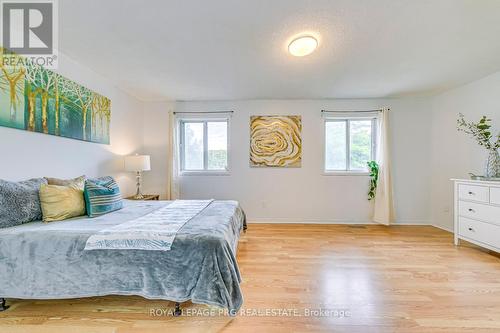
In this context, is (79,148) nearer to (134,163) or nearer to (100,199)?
(134,163)

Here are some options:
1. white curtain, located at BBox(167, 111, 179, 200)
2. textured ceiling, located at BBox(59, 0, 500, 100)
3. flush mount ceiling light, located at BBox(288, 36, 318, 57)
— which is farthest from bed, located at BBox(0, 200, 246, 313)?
white curtain, located at BBox(167, 111, 179, 200)

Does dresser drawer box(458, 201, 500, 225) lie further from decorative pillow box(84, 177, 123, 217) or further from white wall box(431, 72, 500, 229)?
decorative pillow box(84, 177, 123, 217)

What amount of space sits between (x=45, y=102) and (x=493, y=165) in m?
5.10

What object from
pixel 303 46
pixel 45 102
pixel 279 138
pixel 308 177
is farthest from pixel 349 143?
pixel 45 102

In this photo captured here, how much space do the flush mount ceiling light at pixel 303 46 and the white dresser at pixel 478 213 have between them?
2.54 meters

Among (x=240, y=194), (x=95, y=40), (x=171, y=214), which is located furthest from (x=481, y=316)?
(x=95, y=40)

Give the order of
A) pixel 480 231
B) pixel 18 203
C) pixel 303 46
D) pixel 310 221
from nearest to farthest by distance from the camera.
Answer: pixel 18 203 → pixel 303 46 → pixel 480 231 → pixel 310 221

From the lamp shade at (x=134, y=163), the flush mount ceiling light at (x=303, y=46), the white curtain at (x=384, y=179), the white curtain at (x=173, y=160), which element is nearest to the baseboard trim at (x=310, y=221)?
the white curtain at (x=384, y=179)

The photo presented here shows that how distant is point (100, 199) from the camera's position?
7.25 ft

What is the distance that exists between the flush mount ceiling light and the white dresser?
2.54m

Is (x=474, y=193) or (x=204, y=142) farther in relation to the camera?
(x=204, y=142)

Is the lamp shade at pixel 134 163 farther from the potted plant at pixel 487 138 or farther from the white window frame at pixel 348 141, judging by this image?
the potted plant at pixel 487 138

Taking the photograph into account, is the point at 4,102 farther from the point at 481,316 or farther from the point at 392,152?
the point at 392,152

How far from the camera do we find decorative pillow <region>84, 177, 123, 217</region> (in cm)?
214
